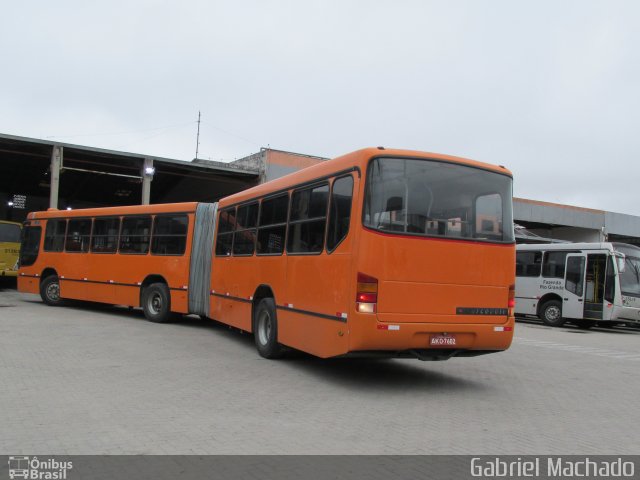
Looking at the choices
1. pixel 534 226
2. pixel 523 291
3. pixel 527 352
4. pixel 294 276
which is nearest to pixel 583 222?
pixel 534 226

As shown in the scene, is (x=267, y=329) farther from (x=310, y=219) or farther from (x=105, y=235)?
(x=105, y=235)

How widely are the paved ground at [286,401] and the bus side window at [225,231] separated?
6.00ft

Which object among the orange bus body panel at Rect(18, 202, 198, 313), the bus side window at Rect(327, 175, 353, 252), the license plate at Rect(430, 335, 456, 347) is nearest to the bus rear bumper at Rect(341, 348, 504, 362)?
the license plate at Rect(430, 335, 456, 347)

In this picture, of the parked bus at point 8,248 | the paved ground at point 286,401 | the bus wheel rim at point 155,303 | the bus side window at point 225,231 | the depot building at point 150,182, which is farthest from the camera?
the depot building at point 150,182

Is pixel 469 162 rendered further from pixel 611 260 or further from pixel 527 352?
pixel 611 260

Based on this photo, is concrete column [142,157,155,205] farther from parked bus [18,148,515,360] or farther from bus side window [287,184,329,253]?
bus side window [287,184,329,253]

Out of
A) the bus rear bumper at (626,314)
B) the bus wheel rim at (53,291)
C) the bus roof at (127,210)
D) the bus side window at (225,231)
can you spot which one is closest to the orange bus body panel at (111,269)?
the bus roof at (127,210)

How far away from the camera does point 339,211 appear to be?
766 cm

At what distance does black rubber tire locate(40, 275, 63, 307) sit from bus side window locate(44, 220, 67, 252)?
0.85 metres

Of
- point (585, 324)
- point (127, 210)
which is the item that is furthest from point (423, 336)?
point (585, 324)

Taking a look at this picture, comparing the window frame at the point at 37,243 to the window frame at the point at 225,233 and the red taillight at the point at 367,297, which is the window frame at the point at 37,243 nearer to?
the window frame at the point at 225,233

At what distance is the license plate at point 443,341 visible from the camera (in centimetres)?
736
